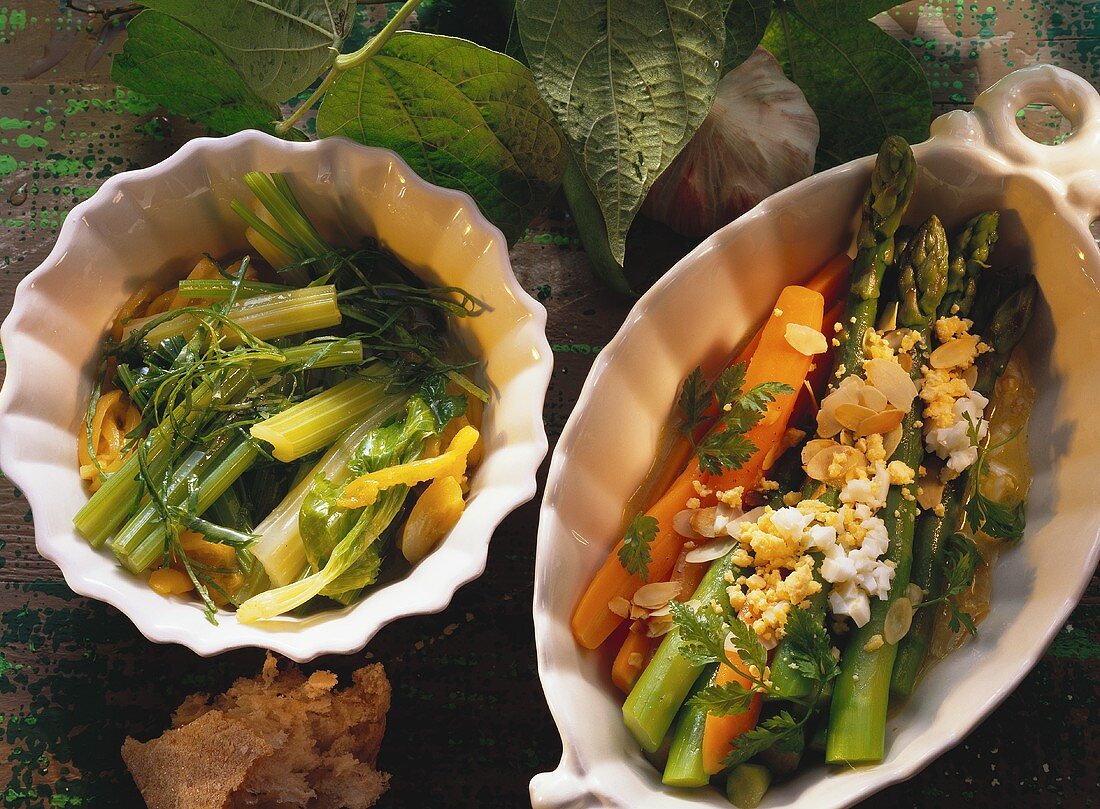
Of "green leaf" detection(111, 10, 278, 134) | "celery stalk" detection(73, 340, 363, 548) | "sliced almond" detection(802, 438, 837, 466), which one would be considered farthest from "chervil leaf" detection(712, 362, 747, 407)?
"green leaf" detection(111, 10, 278, 134)

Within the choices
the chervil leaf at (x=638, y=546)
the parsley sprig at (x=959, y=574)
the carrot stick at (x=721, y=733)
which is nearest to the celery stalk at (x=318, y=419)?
the chervil leaf at (x=638, y=546)

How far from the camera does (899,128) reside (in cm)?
158

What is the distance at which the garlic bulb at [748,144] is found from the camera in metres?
1.51

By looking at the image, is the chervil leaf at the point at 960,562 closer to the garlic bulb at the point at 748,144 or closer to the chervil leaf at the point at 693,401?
the chervil leaf at the point at 693,401

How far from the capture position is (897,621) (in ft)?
4.30

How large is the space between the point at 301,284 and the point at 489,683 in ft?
2.45

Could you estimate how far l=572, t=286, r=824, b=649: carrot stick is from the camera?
1.35 metres

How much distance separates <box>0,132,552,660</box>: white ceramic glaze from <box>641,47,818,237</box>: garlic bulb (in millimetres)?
397

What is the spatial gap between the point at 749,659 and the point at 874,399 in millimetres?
432

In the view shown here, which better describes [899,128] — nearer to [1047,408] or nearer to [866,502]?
[1047,408]

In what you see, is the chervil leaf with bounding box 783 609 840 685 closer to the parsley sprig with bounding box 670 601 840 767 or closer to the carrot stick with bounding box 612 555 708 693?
the parsley sprig with bounding box 670 601 840 767

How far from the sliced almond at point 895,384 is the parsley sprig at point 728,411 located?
132 mm

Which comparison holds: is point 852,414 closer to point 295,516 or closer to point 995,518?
point 995,518

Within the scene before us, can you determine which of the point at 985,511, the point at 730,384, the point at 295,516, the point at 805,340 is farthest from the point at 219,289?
the point at 985,511
